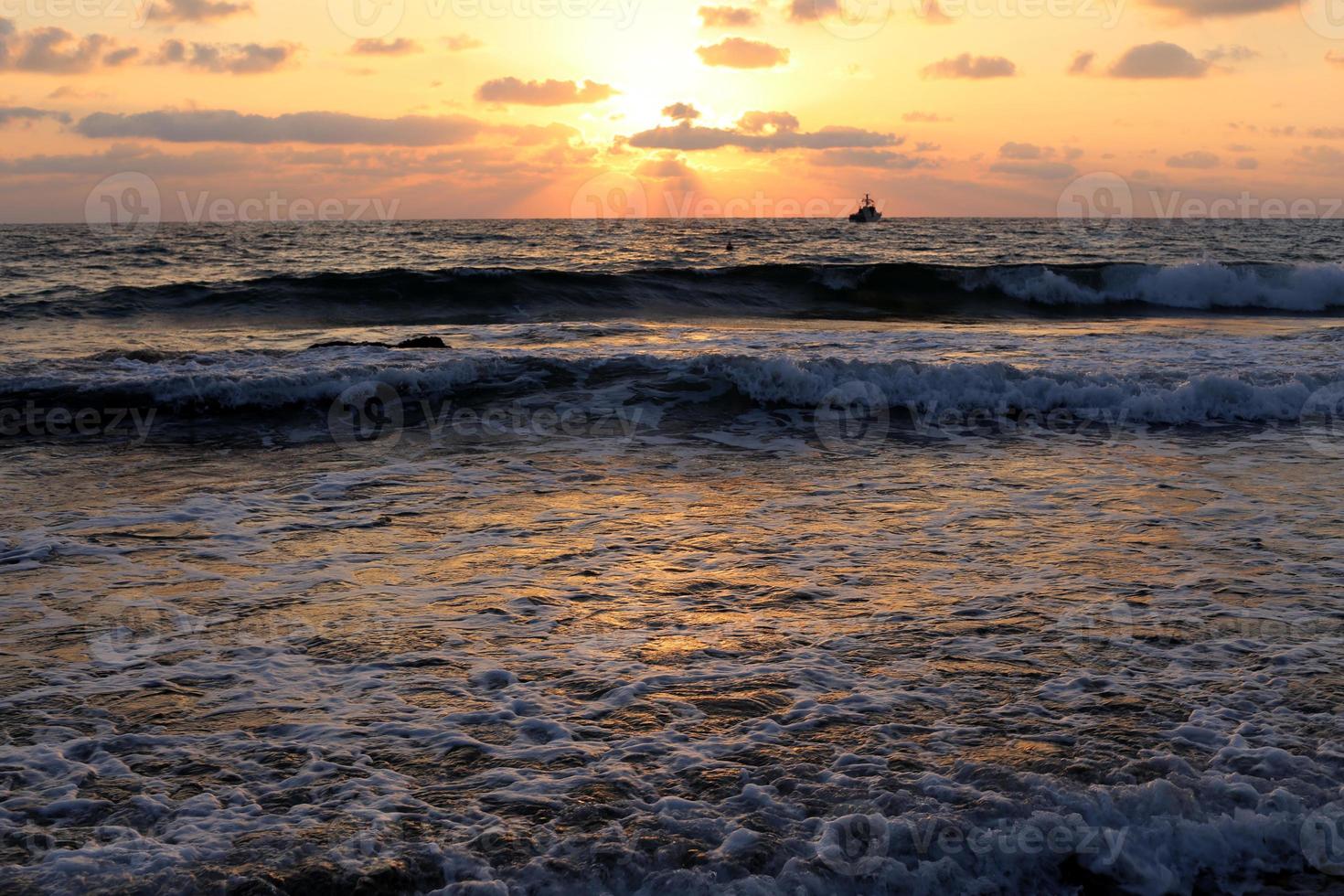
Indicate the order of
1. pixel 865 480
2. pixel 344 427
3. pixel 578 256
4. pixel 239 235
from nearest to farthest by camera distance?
pixel 865 480, pixel 344 427, pixel 578 256, pixel 239 235

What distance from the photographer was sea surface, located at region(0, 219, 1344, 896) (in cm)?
381

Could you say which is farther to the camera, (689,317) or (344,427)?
(689,317)

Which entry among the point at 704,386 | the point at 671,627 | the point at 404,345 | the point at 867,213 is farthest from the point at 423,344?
the point at 867,213

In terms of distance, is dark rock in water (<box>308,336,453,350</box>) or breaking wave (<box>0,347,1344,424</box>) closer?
breaking wave (<box>0,347,1344,424</box>)

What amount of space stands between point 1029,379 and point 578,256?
27716 millimetres

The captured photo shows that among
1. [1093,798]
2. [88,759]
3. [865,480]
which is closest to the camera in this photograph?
[1093,798]

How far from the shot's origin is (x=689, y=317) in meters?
25.1

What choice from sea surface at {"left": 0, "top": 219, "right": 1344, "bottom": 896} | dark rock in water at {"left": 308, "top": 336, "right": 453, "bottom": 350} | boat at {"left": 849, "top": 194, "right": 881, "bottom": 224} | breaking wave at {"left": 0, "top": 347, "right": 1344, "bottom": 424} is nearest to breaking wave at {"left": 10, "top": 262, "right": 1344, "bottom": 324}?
dark rock in water at {"left": 308, "top": 336, "right": 453, "bottom": 350}

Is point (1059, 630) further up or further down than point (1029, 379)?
further down

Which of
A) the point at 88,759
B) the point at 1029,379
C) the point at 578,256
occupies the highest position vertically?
the point at 578,256

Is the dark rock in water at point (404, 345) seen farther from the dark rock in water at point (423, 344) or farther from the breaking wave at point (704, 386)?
the breaking wave at point (704, 386)

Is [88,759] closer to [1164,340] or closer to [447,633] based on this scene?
[447,633]

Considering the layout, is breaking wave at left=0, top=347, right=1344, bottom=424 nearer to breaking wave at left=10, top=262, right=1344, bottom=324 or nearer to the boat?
breaking wave at left=10, top=262, right=1344, bottom=324

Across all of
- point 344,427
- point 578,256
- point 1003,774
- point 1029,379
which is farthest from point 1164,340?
point 578,256
